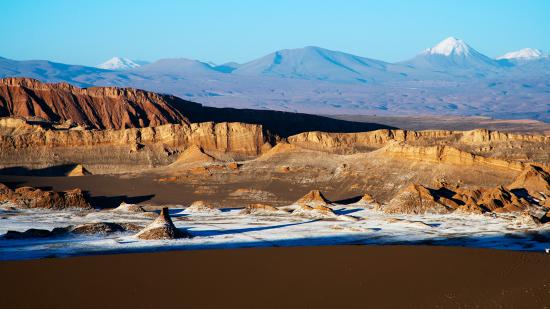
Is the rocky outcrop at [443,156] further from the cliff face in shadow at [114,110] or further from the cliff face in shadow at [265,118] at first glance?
the cliff face in shadow at [265,118]

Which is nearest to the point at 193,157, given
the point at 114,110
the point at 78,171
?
the point at 78,171

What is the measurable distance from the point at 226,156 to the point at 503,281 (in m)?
57.5

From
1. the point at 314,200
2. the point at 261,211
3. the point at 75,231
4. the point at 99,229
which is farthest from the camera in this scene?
the point at 314,200

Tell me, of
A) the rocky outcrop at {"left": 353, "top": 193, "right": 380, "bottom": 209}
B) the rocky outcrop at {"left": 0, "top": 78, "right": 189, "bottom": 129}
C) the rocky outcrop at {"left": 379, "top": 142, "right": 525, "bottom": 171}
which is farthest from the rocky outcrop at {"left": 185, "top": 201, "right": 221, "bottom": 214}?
the rocky outcrop at {"left": 0, "top": 78, "right": 189, "bottom": 129}

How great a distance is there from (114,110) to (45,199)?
70.1m

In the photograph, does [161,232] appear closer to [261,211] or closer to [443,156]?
[261,211]

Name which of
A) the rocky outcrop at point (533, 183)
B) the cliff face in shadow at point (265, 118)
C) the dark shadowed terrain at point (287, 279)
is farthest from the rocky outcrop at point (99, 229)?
the cliff face in shadow at point (265, 118)

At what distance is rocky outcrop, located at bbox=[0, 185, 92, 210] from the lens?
53.1 m

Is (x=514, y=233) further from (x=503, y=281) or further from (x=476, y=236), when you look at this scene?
(x=503, y=281)

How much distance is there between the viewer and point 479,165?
5950 centimetres

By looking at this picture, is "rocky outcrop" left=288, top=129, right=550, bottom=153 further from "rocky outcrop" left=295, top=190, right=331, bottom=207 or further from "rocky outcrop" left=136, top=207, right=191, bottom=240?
"rocky outcrop" left=136, top=207, right=191, bottom=240

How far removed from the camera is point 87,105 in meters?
123

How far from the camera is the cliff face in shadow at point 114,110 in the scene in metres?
116

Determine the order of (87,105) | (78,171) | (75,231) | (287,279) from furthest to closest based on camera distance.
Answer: (87,105) < (78,171) < (75,231) < (287,279)
